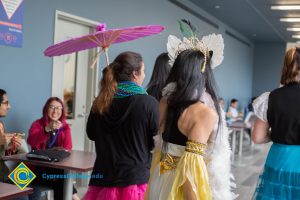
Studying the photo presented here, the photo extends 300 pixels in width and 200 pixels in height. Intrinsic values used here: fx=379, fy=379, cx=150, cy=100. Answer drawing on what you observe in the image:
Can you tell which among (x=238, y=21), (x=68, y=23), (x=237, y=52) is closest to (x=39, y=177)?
(x=68, y=23)

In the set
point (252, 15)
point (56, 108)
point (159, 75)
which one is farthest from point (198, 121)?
point (252, 15)

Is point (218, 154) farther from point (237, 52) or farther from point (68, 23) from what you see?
point (237, 52)

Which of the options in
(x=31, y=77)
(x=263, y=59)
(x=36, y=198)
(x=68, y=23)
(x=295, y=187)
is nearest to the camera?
(x=295, y=187)

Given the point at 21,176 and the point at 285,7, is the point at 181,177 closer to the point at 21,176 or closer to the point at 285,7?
the point at 21,176

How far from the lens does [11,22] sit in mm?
3480

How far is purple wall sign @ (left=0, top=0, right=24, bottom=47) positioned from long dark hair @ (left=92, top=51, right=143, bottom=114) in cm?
182

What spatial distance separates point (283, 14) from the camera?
789 centimetres

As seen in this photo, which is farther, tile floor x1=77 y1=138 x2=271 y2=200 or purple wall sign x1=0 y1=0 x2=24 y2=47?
tile floor x1=77 y1=138 x2=271 y2=200

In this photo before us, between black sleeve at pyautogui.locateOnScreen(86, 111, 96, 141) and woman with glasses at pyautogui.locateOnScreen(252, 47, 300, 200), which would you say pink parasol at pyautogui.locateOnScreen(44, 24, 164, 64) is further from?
woman with glasses at pyautogui.locateOnScreen(252, 47, 300, 200)

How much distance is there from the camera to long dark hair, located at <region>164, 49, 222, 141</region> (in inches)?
60.1

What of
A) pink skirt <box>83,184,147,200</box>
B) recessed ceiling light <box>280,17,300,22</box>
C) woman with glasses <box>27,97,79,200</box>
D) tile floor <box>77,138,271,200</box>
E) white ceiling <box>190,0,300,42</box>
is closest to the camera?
pink skirt <box>83,184,147,200</box>

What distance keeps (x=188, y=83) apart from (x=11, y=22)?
2501 mm

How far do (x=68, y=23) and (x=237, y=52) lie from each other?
7.46 m

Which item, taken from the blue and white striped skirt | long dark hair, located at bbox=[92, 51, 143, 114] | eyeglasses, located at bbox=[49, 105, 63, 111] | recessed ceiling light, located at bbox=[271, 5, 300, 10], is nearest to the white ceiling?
recessed ceiling light, located at bbox=[271, 5, 300, 10]
